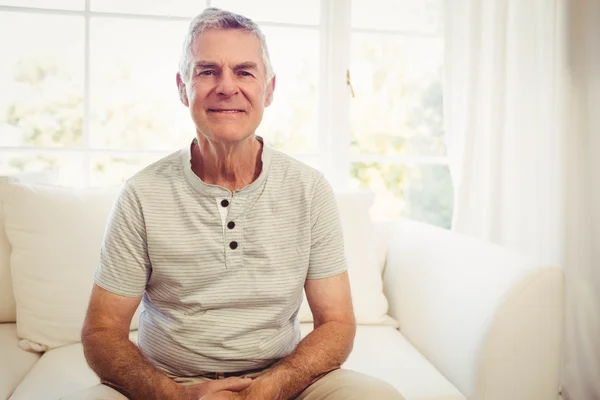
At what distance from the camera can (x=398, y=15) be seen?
2.41 m

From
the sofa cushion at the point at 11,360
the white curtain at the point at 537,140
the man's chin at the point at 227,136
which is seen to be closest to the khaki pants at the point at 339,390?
the sofa cushion at the point at 11,360

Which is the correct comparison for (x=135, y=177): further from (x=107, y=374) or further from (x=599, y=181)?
(x=599, y=181)

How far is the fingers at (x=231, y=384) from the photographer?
1.08 m

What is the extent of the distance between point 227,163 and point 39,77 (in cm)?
133

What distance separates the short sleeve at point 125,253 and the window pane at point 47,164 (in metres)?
1.12

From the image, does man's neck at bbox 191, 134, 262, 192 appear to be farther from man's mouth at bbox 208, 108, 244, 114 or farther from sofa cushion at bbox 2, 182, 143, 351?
sofa cushion at bbox 2, 182, 143, 351

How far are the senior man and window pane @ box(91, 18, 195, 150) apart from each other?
3.37 feet

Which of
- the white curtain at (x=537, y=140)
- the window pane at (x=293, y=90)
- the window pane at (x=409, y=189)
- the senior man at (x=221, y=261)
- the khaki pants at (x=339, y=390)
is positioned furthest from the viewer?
the window pane at (x=409, y=189)

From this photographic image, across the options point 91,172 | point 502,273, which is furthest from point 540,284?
point 91,172

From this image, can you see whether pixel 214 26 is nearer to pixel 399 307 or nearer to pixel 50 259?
pixel 50 259

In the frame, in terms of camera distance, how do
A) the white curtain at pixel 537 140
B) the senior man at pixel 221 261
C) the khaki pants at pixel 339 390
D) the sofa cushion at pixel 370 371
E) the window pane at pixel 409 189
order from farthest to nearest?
the window pane at pixel 409 189, the white curtain at pixel 537 140, the sofa cushion at pixel 370 371, the senior man at pixel 221 261, the khaki pants at pixel 339 390

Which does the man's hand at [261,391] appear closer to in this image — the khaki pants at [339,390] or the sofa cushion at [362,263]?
the khaki pants at [339,390]

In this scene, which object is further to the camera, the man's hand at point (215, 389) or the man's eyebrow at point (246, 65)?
the man's eyebrow at point (246, 65)

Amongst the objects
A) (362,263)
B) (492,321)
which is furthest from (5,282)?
(492,321)
